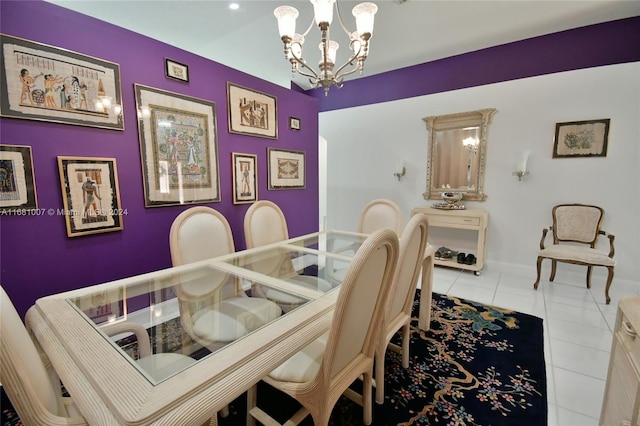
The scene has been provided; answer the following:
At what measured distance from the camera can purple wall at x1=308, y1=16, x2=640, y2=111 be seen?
2.87 meters

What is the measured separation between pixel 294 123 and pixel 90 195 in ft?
7.25

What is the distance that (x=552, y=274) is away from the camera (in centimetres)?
323

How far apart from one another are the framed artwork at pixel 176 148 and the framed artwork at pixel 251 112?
9.6 inches

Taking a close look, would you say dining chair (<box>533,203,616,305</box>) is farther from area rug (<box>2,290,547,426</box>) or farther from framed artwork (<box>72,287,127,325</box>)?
framed artwork (<box>72,287,127,325</box>)

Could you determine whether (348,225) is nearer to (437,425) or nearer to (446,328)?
(446,328)

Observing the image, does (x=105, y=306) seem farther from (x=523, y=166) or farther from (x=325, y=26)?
(x=523, y=166)

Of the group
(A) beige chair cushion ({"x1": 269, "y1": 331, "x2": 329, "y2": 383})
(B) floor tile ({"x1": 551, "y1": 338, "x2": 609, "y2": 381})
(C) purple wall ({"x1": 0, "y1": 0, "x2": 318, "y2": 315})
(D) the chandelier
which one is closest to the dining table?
(A) beige chair cushion ({"x1": 269, "y1": 331, "x2": 329, "y2": 383})

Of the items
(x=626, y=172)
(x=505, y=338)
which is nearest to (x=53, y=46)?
(x=505, y=338)

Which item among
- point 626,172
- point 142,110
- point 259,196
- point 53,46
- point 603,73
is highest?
point 603,73

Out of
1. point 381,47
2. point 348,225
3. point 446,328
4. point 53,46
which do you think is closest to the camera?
point 53,46

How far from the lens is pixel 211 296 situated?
58.6 inches

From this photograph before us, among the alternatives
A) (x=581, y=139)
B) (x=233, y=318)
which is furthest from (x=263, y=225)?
(x=581, y=139)

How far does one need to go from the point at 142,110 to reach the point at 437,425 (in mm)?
2753

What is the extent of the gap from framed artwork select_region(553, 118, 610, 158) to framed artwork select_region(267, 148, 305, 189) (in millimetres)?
3048
